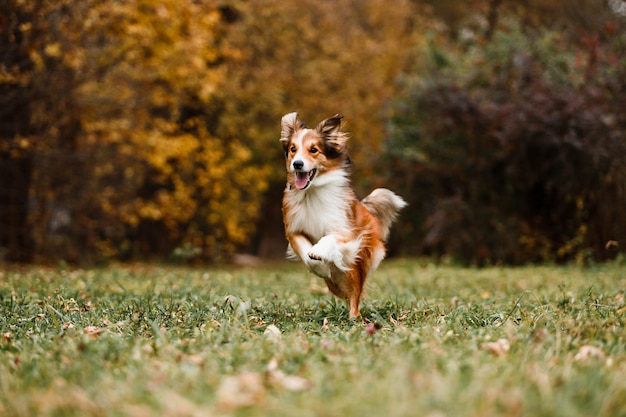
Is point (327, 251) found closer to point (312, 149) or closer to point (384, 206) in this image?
point (312, 149)

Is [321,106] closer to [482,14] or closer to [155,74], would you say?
[155,74]

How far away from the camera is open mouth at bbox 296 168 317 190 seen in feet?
19.4

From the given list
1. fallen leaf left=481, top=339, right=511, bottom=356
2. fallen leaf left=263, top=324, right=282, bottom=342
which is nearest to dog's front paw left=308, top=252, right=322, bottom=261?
fallen leaf left=263, top=324, right=282, bottom=342

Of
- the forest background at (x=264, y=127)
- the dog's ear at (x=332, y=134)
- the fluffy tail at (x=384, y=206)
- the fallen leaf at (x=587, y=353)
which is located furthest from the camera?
the forest background at (x=264, y=127)

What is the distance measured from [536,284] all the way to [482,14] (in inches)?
698

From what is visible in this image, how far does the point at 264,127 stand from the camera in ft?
65.1

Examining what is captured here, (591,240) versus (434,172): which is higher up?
(434,172)

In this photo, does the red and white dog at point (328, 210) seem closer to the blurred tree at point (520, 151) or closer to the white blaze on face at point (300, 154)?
the white blaze on face at point (300, 154)

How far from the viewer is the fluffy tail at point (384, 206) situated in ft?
22.1

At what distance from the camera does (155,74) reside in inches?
584

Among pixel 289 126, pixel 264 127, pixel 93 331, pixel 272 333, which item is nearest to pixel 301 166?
A: pixel 289 126

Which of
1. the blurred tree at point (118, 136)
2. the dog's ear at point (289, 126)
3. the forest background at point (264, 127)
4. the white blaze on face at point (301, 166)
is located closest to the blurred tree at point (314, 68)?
the forest background at point (264, 127)

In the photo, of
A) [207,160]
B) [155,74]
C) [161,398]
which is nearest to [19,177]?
[155,74]

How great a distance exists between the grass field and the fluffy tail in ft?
2.74
